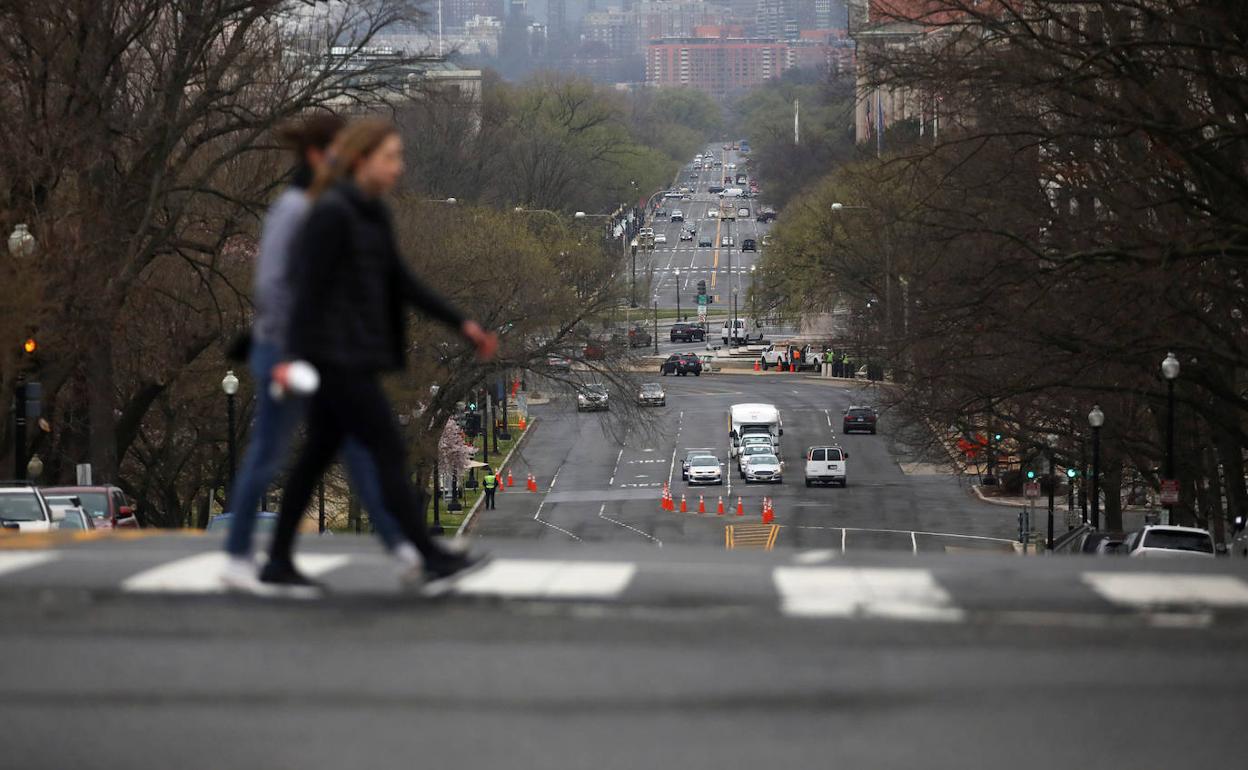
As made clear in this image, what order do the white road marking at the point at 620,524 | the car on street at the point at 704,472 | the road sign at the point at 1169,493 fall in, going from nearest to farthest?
the road sign at the point at 1169,493 → the white road marking at the point at 620,524 → the car on street at the point at 704,472

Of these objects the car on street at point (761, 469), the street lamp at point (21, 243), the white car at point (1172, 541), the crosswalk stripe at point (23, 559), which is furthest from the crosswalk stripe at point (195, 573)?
the car on street at point (761, 469)

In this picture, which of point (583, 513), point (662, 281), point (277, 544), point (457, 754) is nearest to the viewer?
point (457, 754)

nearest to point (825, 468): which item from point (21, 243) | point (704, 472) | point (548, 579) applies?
point (704, 472)

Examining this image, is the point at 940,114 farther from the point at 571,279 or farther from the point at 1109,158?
the point at 571,279

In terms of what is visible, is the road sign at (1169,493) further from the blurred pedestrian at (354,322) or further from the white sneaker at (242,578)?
the white sneaker at (242,578)

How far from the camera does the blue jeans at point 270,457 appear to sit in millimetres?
8625

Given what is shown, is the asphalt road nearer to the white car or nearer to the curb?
the curb

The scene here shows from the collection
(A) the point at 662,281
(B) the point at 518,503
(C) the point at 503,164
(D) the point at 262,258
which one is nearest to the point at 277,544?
(D) the point at 262,258

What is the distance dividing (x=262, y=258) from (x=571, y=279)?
59850mm

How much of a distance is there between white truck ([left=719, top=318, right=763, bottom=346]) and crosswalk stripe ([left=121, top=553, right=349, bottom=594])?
120068mm

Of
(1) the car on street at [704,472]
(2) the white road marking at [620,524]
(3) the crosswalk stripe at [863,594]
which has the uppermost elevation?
(1) the car on street at [704,472]

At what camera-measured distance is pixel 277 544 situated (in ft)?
29.0

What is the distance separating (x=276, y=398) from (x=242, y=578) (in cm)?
86

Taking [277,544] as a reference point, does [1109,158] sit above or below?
above
